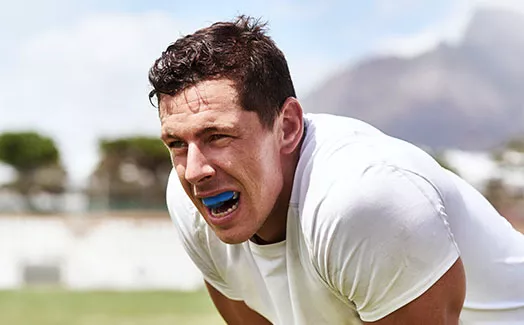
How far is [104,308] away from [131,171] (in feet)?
81.3

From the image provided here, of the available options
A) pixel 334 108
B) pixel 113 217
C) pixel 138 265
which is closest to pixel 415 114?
pixel 334 108

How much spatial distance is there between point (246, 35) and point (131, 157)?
3572 centimetres

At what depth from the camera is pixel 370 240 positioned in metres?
2.35

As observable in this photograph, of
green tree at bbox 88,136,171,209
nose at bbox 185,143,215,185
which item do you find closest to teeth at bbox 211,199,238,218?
nose at bbox 185,143,215,185

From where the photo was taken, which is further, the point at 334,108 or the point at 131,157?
the point at 334,108

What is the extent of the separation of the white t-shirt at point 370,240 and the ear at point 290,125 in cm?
4

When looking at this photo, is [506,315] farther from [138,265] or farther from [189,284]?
[138,265]

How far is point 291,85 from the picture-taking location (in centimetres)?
261

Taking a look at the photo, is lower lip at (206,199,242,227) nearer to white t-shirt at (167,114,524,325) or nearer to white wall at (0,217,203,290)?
white t-shirt at (167,114,524,325)

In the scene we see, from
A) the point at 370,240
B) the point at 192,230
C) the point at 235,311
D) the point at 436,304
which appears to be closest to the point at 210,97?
the point at 370,240

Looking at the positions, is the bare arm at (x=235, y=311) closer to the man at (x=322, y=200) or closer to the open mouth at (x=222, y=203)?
the man at (x=322, y=200)

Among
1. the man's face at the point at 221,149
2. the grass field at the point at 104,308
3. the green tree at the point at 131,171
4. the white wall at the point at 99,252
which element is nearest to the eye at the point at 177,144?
the man's face at the point at 221,149

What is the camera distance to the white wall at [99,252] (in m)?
20.3

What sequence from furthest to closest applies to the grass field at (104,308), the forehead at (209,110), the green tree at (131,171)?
the green tree at (131,171) < the grass field at (104,308) < the forehead at (209,110)
